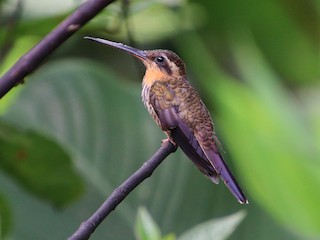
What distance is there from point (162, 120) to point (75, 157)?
5.63 ft

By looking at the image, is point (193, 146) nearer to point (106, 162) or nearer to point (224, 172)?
point (224, 172)

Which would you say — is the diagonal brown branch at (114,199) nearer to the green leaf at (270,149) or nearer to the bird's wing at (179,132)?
the bird's wing at (179,132)

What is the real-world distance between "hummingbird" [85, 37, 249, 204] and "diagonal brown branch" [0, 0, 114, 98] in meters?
0.10

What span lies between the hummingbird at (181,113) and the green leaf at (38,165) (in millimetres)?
516

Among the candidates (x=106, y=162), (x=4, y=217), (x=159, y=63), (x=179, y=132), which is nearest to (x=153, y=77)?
(x=159, y=63)

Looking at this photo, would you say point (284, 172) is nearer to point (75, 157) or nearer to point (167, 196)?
point (167, 196)

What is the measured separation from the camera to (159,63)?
1.78 metres

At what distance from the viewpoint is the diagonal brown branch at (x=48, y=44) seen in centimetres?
154

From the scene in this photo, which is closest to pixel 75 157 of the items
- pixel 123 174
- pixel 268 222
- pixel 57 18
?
pixel 123 174

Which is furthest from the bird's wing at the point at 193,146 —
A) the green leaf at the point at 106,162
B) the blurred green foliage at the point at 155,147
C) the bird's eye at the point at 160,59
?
the green leaf at the point at 106,162

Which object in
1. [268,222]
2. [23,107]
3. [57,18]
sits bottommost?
[268,222]

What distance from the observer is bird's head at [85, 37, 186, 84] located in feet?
5.74

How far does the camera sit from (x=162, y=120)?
5.19 ft

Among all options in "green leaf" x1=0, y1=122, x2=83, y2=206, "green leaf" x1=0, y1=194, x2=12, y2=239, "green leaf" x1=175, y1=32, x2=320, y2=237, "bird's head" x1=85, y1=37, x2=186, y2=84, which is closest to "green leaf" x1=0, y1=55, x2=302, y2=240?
"green leaf" x1=175, y1=32, x2=320, y2=237
